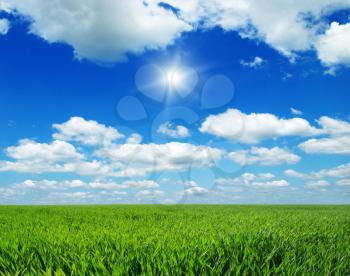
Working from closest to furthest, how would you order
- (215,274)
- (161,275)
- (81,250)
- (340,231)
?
1. (161,275)
2. (215,274)
3. (81,250)
4. (340,231)

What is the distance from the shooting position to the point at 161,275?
340 centimetres

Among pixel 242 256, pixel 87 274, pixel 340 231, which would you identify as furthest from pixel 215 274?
pixel 340 231

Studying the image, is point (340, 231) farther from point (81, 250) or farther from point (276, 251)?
point (81, 250)

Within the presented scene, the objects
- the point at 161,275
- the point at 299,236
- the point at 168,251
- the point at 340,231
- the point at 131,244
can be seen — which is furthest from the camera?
the point at 340,231

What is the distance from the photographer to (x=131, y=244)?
5094 millimetres

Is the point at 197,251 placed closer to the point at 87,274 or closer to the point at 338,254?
the point at 87,274

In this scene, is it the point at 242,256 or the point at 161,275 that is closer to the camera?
the point at 161,275

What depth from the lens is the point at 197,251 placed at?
177 inches

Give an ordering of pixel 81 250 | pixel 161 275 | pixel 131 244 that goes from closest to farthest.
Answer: pixel 161 275, pixel 81 250, pixel 131 244

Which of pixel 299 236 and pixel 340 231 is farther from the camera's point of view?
pixel 340 231

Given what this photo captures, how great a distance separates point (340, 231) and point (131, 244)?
207 inches

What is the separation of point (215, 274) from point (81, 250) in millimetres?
1915

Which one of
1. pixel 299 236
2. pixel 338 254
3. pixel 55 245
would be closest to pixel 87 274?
pixel 55 245

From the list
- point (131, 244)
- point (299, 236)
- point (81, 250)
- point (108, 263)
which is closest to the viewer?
point (108, 263)
